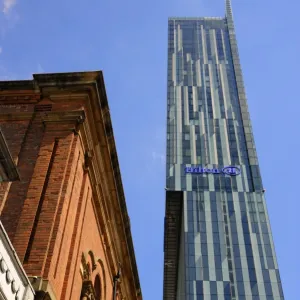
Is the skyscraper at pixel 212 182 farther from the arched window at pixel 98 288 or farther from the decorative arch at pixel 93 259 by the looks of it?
the decorative arch at pixel 93 259

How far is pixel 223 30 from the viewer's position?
4232 inches

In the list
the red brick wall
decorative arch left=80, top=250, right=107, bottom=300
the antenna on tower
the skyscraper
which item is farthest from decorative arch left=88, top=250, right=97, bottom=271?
the antenna on tower

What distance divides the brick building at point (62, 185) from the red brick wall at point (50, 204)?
2 cm

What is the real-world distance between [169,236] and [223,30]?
50.0m

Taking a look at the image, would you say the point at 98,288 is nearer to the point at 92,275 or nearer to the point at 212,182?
the point at 92,275

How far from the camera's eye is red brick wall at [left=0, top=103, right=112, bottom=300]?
10.1m

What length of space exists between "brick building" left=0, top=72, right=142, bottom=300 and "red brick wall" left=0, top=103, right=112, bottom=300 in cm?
2

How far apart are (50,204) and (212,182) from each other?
69069 mm

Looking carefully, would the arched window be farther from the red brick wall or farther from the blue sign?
the blue sign

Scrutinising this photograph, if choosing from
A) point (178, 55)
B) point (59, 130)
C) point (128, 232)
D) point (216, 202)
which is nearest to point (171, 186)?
point (216, 202)

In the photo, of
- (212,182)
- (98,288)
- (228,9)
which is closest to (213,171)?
(212,182)

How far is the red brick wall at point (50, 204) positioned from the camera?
33.3ft

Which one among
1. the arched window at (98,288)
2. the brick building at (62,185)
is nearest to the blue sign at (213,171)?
the brick building at (62,185)

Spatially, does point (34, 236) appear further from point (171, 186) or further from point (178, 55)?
point (178, 55)
